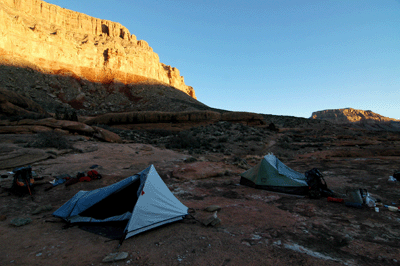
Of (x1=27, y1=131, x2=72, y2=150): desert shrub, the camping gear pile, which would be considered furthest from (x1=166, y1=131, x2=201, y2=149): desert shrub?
the camping gear pile

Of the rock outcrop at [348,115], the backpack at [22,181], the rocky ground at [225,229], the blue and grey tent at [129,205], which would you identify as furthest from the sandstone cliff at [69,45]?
the rock outcrop at [348,115]

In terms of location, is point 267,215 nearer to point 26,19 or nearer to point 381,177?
point 381,177

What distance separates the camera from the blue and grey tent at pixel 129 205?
3.97m

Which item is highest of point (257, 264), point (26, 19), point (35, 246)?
point (26, 19)

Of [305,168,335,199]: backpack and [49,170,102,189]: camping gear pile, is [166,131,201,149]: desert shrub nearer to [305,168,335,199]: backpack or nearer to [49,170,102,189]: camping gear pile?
[49,170,102,189]: camping gear pile

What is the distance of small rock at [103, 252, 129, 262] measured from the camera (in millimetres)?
2854

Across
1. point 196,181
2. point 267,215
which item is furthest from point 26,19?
point 267,215

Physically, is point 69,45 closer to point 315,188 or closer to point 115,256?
point 115,256

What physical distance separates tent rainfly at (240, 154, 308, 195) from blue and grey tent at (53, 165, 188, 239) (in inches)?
144

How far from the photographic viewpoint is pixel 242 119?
95.4 feet

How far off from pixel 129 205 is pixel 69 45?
56.2 meters

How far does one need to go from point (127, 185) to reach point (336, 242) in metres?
4.35

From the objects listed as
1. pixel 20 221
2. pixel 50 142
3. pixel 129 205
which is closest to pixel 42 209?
pixel 20 221

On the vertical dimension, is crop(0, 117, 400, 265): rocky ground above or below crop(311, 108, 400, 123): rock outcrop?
below
